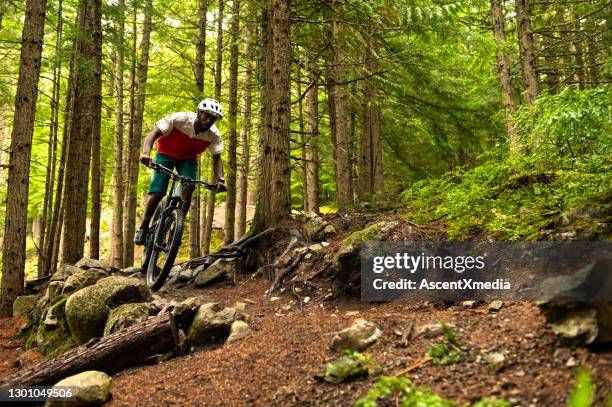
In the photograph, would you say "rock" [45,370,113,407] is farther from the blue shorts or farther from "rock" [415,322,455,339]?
the blue shorts

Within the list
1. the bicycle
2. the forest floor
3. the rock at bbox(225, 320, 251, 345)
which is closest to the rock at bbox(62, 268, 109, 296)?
the bicycle

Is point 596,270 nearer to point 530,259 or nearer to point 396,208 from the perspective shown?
point 530,259

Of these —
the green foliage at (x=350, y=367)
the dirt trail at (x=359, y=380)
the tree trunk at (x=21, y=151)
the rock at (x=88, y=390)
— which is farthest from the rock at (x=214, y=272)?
the green foliage at (x=350, y=367)

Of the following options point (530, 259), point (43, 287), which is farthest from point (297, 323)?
point (43, 287)

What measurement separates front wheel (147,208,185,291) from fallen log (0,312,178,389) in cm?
153

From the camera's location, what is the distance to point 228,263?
7.40m

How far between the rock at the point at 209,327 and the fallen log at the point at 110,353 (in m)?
0.21

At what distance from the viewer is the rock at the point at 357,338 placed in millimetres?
3584

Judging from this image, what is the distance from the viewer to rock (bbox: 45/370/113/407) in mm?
3711

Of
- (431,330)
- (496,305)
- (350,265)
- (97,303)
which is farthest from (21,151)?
(496,305)

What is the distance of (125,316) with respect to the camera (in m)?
5.21

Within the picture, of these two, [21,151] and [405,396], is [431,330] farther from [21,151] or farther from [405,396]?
[21,151]

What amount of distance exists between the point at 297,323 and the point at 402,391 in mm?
1915

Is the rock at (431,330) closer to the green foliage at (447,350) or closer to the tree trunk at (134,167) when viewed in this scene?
the green foliage at (447,350)
